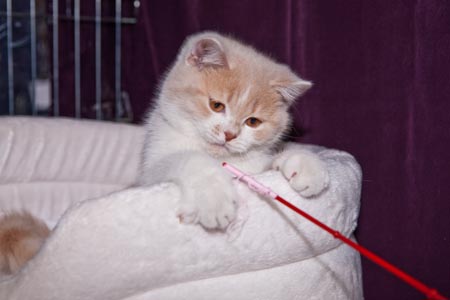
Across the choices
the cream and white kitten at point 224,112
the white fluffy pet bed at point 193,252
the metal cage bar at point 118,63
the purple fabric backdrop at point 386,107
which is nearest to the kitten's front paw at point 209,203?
the white fluffy pet bed at point 193,252

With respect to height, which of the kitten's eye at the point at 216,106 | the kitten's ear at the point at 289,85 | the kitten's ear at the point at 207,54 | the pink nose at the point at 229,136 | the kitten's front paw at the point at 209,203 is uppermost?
the kitten's ear at the point at 207,54

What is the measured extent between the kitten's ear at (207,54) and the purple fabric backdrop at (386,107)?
490mm

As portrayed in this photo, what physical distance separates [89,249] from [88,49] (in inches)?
94.8

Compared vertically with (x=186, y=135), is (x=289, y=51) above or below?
above

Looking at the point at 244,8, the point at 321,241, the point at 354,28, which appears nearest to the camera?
the point at 321,241

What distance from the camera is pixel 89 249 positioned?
3.68 feet

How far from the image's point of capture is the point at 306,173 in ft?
4.00

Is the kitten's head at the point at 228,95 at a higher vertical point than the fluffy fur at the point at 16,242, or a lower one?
higher

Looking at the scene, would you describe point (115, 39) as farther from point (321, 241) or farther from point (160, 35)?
point (321, 241)

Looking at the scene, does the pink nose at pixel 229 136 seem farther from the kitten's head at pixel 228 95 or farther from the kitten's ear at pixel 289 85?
the kitten's ear at pixel 289 85

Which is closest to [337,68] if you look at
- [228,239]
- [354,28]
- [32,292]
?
[354,28]

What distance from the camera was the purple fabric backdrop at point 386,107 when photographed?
144 centimetres

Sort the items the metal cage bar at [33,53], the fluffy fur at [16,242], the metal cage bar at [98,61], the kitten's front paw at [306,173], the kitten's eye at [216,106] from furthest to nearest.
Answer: the metal cage bar at [98,61] < the metal cage bar at [33,53] < the kitten's eye at [216,106] < the fluffy fur at [16,242] < the kitten's front paw at [306,173]

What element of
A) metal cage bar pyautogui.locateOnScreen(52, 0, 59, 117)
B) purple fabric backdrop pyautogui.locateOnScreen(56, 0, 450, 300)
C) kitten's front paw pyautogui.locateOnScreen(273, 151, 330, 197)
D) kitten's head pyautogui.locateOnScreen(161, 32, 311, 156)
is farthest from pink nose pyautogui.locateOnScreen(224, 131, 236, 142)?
metal cage bar pyautogui.locateOnScreen(52, 0, 59, 117)
